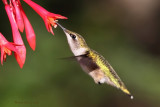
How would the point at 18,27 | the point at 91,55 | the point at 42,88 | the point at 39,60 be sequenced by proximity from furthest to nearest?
1. the point at 39,60
2. the point at 42,88
3. the point at 91,55
4. the point at 18,27

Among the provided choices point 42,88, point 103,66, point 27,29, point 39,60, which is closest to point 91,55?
point 103,66

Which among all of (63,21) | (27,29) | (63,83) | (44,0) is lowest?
(63,83)

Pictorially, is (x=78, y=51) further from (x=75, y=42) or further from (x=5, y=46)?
(x=5, y=46)

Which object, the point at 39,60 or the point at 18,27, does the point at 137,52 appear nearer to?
the point at 39,60

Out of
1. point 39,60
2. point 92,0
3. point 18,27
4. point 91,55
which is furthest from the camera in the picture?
point 92,0

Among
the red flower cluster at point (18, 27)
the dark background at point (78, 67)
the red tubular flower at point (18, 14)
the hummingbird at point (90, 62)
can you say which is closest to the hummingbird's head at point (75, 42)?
the hummingbird at point (90, 62)

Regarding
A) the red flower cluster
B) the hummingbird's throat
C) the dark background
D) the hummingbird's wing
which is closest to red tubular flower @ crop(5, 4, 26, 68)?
the red flower cluster
